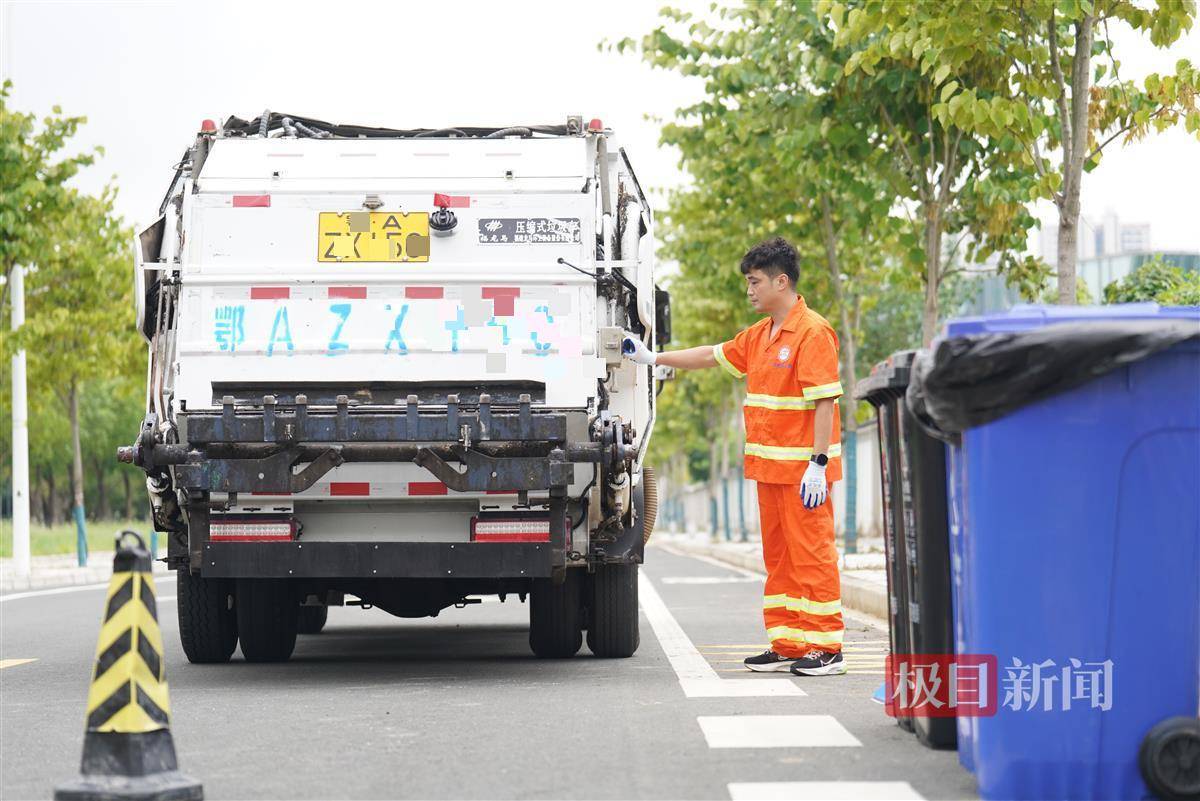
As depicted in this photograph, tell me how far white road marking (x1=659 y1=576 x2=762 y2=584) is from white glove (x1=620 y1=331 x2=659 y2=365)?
36.9ft

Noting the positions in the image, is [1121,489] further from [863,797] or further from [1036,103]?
[1036,103]

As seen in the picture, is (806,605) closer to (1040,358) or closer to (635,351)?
(635,351)

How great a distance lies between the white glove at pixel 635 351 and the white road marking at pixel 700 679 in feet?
4.83

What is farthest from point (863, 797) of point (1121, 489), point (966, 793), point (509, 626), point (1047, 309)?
point (509, 626)

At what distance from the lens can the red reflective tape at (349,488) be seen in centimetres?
813

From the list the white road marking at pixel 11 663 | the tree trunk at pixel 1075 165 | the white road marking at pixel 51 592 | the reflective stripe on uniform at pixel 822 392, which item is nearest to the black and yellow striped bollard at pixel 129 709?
the reflective stripe on uniform at pixel 822 392

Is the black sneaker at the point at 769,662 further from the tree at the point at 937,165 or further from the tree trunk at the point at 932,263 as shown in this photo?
the tree trunk at the point at 932,263

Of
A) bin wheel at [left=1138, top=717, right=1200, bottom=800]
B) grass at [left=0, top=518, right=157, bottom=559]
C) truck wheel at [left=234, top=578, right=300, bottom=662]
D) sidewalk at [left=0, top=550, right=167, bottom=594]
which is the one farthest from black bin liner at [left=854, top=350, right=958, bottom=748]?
grass at [left=0, top=518, right=157, bottom=559]

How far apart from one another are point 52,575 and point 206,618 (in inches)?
527

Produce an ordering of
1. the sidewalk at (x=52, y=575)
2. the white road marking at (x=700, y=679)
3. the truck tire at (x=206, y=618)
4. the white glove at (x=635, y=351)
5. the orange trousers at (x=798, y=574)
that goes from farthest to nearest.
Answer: the sidewalk at (x=52, y=575), the truck tire at (x=206, y=618), the white glove at (x=635, y=351), the orange trousers at (x=798, y=574), the white road marking at (x=700, y=679)

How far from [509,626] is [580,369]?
4.82 m

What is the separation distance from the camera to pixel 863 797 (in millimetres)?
4930

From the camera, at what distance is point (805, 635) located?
27.2 ft

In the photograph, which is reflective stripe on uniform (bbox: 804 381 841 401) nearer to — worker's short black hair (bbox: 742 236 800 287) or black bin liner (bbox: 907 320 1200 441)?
worker's short black hair (bbox: 742 236 800 287)
